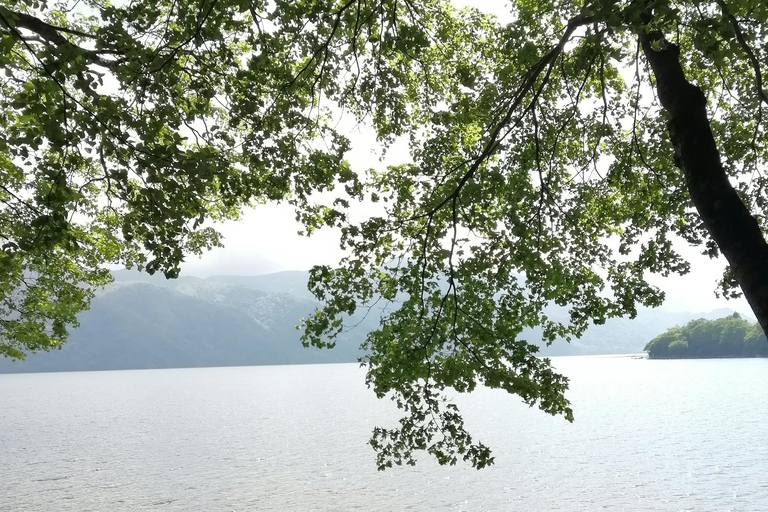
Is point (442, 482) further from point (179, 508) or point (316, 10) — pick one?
point (316, 10)

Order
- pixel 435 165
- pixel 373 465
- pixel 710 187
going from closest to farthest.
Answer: pixel 710 187
pixel 435 165
pixel 373 465

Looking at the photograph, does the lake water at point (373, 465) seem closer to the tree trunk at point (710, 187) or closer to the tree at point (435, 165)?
the tree at point (435, 165)

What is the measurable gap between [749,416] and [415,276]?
75968 mm

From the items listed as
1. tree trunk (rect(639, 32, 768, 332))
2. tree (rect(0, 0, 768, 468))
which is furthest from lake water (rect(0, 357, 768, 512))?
tree trunk (rect(639, 32, 768, 332))

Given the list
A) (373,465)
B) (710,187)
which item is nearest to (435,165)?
(710,187)

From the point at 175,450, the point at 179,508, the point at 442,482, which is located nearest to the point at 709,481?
the point at 442,482

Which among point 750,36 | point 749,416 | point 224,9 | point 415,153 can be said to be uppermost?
→ point 224,9

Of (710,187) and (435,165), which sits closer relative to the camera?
(710,187)

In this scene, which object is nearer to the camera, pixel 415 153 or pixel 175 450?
pixel 415 153

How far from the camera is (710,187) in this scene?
7086 millimetres

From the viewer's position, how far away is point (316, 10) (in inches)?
347

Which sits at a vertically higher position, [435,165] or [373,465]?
[435,165]

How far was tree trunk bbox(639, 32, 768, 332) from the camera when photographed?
21.5ft

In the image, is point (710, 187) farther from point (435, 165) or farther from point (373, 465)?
point (373, 465)
